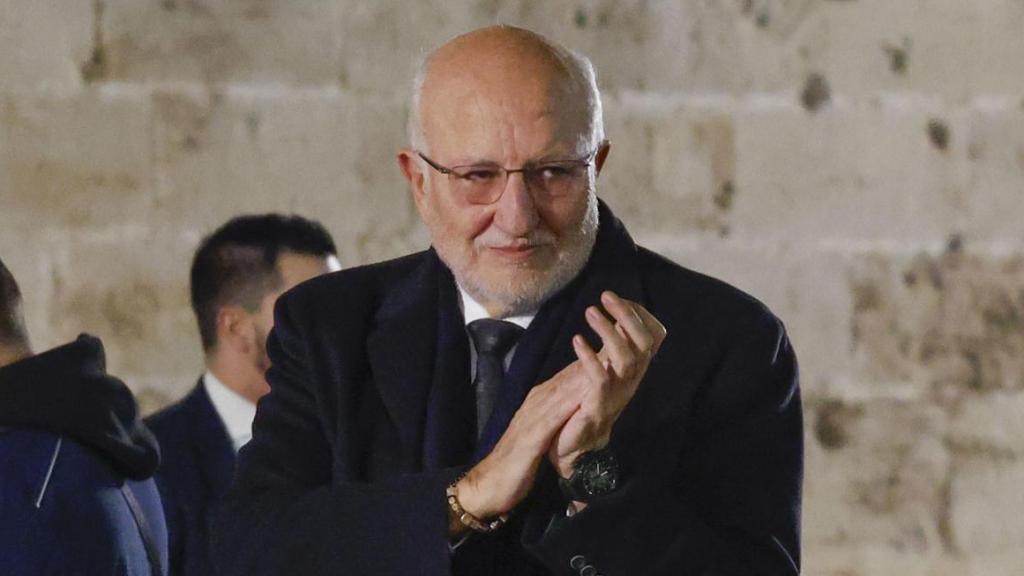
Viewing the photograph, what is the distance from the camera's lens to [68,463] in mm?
2938

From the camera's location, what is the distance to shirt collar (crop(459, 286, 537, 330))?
2463 millimetres

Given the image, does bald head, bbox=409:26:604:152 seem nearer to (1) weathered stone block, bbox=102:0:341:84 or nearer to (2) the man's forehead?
(2) the man's forehead

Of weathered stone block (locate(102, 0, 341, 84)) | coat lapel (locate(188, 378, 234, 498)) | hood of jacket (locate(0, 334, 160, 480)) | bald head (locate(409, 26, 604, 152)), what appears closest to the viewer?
bald head (locate(409, 26, 604, 152))

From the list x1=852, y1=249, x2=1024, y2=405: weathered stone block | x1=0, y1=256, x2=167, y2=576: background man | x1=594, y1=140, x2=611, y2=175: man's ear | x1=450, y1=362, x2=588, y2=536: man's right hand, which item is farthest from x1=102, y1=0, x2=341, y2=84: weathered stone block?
x1=450, y1=362, x2=588, y2=536: man's right hand

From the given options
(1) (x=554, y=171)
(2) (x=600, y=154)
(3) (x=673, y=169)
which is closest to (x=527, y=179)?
(1) (x=554, y=171)

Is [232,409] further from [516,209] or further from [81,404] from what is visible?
[516,209]

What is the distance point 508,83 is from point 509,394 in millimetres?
361

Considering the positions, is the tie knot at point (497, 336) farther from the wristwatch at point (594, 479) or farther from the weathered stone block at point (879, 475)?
the weathered stone block at point (879, 475)

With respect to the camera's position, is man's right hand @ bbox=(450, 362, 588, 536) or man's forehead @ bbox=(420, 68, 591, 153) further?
man's forehead @ bbox=(420, 68, 591, 153)

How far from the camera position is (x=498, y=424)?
237 centimetres

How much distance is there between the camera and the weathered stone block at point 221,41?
4.84 metres

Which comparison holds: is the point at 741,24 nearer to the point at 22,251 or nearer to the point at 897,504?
the point at 897,504

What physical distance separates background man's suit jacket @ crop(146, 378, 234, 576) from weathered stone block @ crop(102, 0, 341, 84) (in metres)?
0.88

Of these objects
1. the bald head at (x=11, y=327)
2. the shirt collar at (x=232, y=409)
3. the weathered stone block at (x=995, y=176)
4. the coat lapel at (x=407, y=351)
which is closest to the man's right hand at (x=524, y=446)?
the coat lapel at (x=407, y=351)
